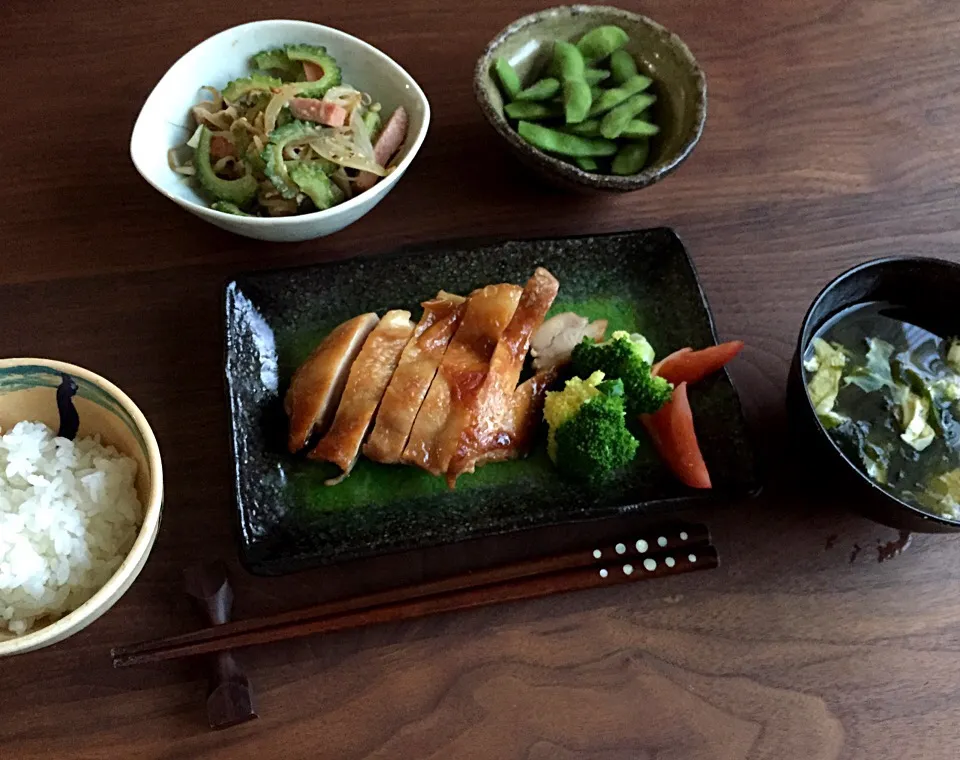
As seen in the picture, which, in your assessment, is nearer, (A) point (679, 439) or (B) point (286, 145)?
(A) point (679, 439)

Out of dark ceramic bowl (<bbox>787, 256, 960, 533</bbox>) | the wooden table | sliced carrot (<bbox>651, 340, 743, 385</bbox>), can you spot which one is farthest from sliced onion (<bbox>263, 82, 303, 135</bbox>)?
dark ceramic bowl (<bbox>787, 256, 960, 533</bbox>)

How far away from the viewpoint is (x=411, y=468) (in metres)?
1.78

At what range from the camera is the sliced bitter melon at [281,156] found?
70.7 inches

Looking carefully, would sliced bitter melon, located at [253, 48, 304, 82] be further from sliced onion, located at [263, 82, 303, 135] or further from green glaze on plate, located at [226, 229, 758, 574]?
green glaze on plate, located at [226, 229, 758, 574]

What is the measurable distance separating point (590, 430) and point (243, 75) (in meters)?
1.32

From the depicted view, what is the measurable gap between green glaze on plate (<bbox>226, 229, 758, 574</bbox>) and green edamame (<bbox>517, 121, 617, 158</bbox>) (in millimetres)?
228

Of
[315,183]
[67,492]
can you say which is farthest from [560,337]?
[67,492]

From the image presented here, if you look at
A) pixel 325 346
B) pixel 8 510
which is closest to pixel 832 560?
pixel 325 346

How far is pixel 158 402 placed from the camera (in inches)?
70.6

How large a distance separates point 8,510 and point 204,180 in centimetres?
88

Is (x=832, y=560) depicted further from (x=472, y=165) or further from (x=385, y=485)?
(x=472, y=165)

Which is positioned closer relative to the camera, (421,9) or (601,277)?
(601,277)

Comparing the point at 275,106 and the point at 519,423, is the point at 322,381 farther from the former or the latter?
the point at 275,106

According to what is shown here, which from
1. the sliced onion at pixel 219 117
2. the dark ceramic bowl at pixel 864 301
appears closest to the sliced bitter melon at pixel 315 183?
the sliced onion at pixel 219 117
